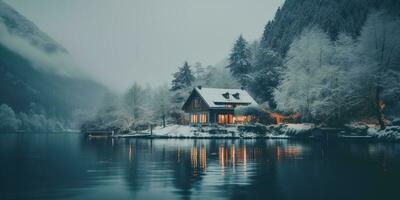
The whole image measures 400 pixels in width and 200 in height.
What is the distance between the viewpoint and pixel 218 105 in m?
85.3

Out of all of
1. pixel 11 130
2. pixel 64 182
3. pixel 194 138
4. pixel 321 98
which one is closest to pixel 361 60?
pixel 321 98

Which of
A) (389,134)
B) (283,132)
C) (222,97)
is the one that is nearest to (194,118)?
(222,97)

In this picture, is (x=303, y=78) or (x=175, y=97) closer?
(x=303, y=78)

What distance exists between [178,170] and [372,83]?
155ft

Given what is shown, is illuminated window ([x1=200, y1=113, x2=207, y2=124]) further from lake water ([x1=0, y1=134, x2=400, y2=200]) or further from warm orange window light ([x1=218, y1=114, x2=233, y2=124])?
lake water ([x1=0, y1=134, x2=400, y2=200])

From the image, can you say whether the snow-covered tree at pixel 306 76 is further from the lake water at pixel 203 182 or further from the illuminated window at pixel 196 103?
the lake water at pixel 203 182

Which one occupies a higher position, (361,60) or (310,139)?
(361,60)

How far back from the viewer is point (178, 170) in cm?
2069

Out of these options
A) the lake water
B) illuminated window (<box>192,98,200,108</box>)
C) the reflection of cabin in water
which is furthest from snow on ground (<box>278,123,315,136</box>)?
the lake water

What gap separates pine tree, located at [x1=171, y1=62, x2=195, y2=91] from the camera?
359ft

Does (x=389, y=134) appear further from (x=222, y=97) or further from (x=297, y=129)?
(x=222, y=97)

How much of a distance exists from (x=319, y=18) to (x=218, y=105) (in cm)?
5799

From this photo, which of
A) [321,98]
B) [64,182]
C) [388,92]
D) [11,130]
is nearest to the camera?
[64,182]

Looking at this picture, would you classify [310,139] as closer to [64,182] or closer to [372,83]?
[372,83]
